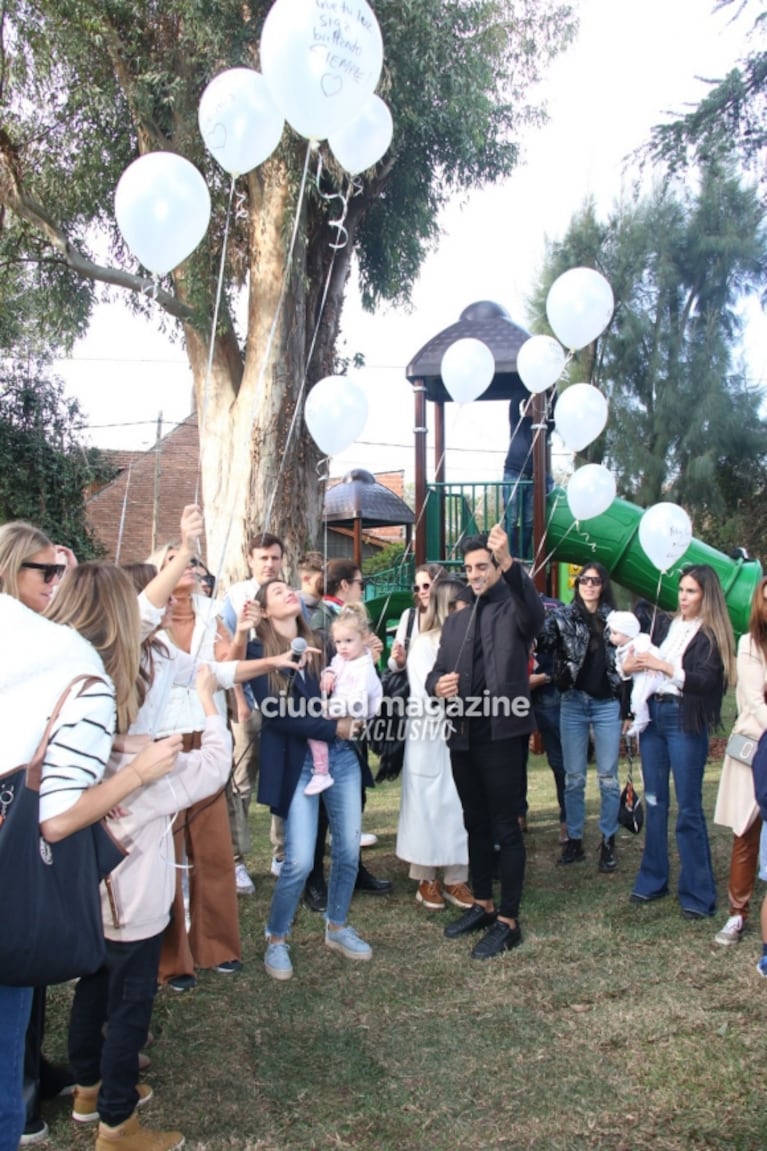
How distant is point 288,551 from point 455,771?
564cm

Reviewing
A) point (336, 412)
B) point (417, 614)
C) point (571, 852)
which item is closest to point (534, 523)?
point (336, 412)

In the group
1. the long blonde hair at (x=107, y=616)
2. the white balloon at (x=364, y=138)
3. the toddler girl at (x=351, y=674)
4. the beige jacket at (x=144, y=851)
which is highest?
the white balloon at (x=364, y=138)

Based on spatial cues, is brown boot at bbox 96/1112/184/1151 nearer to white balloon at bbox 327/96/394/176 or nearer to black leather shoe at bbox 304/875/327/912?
black leather shoe at bbox 304/875/327/912

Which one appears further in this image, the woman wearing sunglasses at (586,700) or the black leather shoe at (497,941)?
the woman wearing sunglasses at (586,700)

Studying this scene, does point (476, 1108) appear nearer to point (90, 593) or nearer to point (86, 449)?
point (90, 593)

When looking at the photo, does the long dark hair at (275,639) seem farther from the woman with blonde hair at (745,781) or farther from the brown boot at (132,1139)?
the woman with blonde hair at (745,781)

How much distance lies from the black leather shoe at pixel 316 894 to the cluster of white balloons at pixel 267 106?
3.35 meters

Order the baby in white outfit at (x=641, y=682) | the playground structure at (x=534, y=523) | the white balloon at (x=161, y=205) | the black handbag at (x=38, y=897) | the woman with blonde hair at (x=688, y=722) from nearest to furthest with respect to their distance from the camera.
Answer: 1. the black handbag at (x=38, y=897)
2. the white balloon at (x=161, y=205)
3. the woman with blonde hair at (x=688, y=722)
4. the baby in white outfit at (x=641, y=682)
5. the playground structure at (x=534, y=523)

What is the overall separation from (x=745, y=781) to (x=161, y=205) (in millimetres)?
3895

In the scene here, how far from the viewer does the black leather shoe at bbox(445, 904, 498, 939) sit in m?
4.37

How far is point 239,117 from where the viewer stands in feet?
15.8

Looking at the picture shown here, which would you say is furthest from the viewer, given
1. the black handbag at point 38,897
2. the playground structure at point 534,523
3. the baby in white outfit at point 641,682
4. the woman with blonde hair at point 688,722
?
the playground structure at point 534,523

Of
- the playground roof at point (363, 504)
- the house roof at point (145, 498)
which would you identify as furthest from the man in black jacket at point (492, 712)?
the house roof at point (145, 498)

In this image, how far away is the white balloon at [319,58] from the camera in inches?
162
